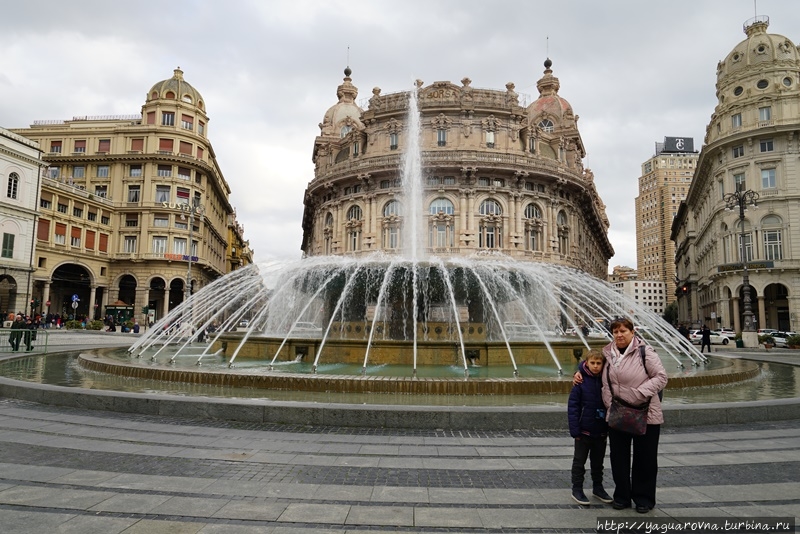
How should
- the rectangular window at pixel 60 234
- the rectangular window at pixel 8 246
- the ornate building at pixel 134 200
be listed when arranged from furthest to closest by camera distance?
1. the ornate building at pixel 134 200
2. the rectangular window at pixel 60 234
3. the rectangular window at pixel 8 246

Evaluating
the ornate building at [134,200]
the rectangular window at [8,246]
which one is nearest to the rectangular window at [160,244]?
the ornate building at [134,200]

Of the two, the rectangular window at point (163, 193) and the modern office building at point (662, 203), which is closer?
the rectangular window at point (163, 193)

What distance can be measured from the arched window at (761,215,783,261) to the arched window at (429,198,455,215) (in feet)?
88.3

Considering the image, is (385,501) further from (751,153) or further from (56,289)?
(56,289)

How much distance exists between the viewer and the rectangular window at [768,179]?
149ft

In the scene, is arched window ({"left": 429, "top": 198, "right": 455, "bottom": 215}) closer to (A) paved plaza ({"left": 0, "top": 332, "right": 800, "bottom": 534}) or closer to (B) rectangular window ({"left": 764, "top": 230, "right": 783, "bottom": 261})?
(B) rectangular window ({"left": 764, "top": 230, "right": 783, "bottom": 261})

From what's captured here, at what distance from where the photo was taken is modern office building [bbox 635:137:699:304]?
469 ft

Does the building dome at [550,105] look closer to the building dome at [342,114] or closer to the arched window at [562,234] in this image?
the arched window at [562,234]

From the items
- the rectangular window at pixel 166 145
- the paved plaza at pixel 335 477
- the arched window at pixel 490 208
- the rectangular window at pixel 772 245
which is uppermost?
the rectangular window at pixel 166 145

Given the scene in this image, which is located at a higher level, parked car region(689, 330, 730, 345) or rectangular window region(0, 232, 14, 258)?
rectangular window region(0, 232, 14, 258)

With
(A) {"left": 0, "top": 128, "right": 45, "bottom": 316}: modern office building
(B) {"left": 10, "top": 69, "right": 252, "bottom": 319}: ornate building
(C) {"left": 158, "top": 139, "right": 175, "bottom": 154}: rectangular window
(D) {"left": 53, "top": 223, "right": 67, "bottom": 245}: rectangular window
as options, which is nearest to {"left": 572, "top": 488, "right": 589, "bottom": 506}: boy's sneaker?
(A) {"left": 0, "top": 128, "right": 45, "bottom": 316}: modern office building

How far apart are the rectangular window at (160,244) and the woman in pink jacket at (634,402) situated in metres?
57.3

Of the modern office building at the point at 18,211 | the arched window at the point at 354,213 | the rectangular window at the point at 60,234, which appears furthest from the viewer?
the arched window at the point at 354,213

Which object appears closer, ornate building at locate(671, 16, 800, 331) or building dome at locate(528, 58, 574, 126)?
ornate building at locate(671, 16, 800, 331)
